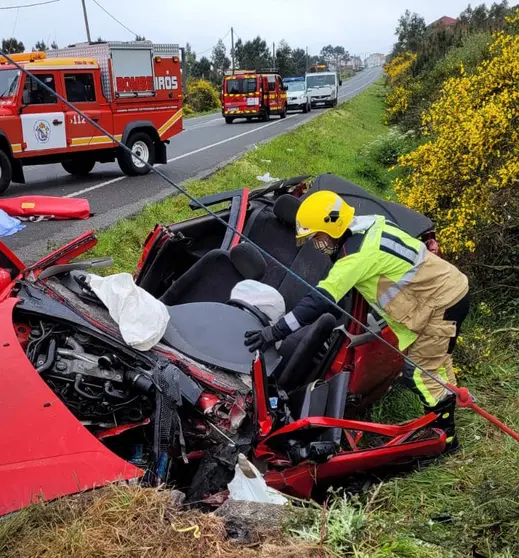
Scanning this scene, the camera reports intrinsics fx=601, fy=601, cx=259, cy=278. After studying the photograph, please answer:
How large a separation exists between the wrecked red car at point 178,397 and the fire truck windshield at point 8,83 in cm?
766

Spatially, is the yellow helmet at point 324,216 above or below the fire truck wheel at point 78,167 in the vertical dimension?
above

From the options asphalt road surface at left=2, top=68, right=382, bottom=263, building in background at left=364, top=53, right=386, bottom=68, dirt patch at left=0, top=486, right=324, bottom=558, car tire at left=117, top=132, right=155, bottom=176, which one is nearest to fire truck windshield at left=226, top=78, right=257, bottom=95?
asphalt road surface at left=2, top=68, right=382, bottom=263

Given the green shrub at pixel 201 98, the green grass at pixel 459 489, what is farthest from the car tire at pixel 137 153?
the green shrub at pixel 201 98

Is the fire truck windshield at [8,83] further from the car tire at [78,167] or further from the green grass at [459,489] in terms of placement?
the green grass at [459,489]

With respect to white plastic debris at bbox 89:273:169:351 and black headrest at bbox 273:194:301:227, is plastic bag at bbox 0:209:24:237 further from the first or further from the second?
black headrest at bbox 273:194:301:227

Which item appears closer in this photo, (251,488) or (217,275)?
(251,488)

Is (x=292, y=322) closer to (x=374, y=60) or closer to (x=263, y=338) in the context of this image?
(x=263, y=338)

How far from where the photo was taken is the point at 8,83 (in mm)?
9844

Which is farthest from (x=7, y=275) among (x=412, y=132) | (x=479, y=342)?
(x=412, y=132)

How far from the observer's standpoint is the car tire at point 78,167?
12.0 metres

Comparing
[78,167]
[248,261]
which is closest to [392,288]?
[248,261]

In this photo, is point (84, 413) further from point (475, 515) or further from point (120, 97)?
point (120, 97)

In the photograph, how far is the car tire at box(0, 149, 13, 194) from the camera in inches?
379

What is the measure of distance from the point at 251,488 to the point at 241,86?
80.6ft
